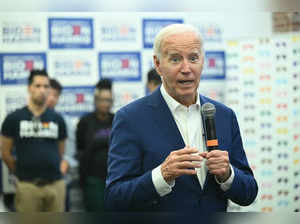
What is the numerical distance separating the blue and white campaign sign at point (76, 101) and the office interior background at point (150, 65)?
1cm

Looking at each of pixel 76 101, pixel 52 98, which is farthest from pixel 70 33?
pixel 52 98

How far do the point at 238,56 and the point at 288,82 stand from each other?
0.64m

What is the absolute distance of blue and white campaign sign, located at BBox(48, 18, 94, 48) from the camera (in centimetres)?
535

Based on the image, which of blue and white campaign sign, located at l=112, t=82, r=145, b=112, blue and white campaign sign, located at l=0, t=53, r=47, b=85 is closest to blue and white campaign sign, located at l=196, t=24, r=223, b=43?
blue and white campaign sign, located at l=112, t=82, r=145, b=112

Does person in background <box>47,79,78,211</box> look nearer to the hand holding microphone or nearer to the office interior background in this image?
the office interior background

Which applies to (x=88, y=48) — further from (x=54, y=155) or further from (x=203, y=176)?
(x=203, y=176)

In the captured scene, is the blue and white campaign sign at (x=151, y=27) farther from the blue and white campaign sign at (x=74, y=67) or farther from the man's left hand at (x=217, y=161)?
the man's left hand at (x=217, y=161)

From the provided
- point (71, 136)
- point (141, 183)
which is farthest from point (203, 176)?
point (71, 136)

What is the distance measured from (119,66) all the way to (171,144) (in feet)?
12.7

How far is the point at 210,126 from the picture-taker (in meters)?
1.65

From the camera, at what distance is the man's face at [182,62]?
1.69m

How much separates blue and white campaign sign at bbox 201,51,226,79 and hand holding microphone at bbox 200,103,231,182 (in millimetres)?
3988

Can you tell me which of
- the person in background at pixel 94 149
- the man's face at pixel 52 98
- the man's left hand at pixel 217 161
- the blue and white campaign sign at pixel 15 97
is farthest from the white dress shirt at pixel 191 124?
the blue and white campaign sign at pixel 15 97

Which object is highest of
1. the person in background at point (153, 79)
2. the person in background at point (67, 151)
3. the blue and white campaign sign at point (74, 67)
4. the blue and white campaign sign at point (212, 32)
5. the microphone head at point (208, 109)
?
the blue and white campaign sign at point (212, 32)
